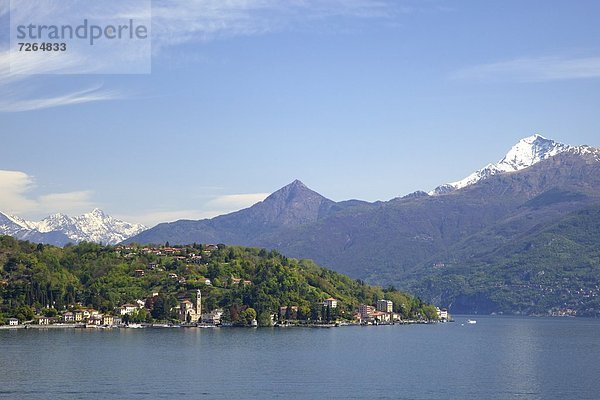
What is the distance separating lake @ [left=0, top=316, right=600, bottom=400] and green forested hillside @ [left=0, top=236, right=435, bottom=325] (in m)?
24.1

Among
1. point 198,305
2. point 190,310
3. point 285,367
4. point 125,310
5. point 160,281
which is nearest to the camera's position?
point 285,367

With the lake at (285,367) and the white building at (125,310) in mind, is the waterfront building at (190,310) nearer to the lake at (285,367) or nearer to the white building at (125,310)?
the white building at (125,310)

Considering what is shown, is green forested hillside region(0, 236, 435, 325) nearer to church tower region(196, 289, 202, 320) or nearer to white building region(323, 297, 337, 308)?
white building region(323, 297, 337, 308)

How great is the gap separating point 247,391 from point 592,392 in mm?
23703

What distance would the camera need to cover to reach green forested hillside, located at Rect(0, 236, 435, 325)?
481ft

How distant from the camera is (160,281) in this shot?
159 meters

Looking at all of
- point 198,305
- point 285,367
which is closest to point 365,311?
point 198,305

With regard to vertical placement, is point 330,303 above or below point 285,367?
above

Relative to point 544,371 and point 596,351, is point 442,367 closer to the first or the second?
point 544,371

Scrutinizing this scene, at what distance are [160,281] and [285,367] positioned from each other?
83011 mm

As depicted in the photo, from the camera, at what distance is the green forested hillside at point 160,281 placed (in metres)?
147

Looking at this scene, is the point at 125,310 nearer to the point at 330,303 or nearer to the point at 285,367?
the point at 330,303

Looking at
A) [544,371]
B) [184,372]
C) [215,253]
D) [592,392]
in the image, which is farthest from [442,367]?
[215,253]

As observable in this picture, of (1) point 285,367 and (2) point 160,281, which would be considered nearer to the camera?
(1) point 285,367
